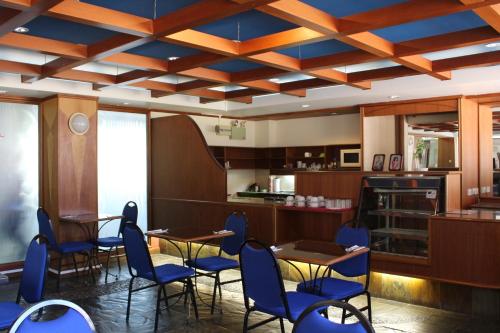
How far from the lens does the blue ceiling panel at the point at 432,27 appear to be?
379 cm

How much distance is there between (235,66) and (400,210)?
99.0 inches

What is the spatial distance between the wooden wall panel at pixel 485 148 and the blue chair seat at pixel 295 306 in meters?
4.21

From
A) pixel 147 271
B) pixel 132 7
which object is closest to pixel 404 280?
pixel 147 271

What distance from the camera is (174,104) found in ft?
24.5

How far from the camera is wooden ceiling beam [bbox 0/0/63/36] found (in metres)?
2.95

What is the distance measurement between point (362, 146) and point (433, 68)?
205 centimetres

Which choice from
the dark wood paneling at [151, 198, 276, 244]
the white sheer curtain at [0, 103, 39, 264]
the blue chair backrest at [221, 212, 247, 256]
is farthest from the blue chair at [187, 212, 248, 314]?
the white sheer curtain at [0, 103, 39, 264]

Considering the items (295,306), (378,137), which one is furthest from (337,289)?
(378,137)

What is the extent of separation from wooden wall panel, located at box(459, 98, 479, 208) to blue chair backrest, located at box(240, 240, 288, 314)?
3850 mm

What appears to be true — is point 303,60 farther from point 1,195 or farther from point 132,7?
point 1,195

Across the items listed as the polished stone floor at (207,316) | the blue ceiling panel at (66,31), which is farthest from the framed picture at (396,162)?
the blue ceiling panel at (66,31)

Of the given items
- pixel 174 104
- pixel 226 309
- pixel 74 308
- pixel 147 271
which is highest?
pixel 174 104

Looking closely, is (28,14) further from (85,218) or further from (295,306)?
(85,218)

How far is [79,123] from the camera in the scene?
6.52 meters
